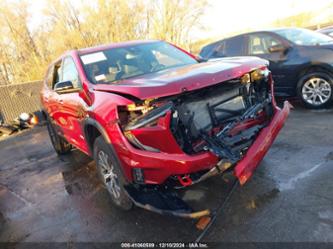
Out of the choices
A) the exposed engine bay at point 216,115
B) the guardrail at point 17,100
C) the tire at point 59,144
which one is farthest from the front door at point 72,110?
the guardrail at point 17,100

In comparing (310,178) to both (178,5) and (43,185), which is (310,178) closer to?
(43,185)

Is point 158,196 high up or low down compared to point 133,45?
down

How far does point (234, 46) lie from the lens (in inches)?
297

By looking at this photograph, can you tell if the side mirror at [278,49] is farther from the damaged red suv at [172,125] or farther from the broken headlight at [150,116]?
the broken headlight at [150,116]

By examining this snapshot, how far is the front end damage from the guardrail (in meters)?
10.0

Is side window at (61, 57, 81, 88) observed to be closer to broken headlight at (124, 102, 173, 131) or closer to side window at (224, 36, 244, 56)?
broken headlight at (124, 102, 173, 131)

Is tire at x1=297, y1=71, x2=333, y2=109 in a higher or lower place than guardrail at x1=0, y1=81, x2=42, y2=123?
higher

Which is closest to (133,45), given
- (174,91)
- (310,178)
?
(174,91)

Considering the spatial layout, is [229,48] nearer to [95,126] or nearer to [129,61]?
[129,61]

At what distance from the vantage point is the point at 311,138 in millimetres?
4672

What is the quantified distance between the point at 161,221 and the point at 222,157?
0.99 meters

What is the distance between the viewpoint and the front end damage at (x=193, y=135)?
2.68 metres

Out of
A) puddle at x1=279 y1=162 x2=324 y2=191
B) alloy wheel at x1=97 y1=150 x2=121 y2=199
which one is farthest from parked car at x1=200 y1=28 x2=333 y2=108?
alloy wheel at x1=97 y1=150 x2=121 y2=199

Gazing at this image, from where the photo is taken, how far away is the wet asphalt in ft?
9.31
